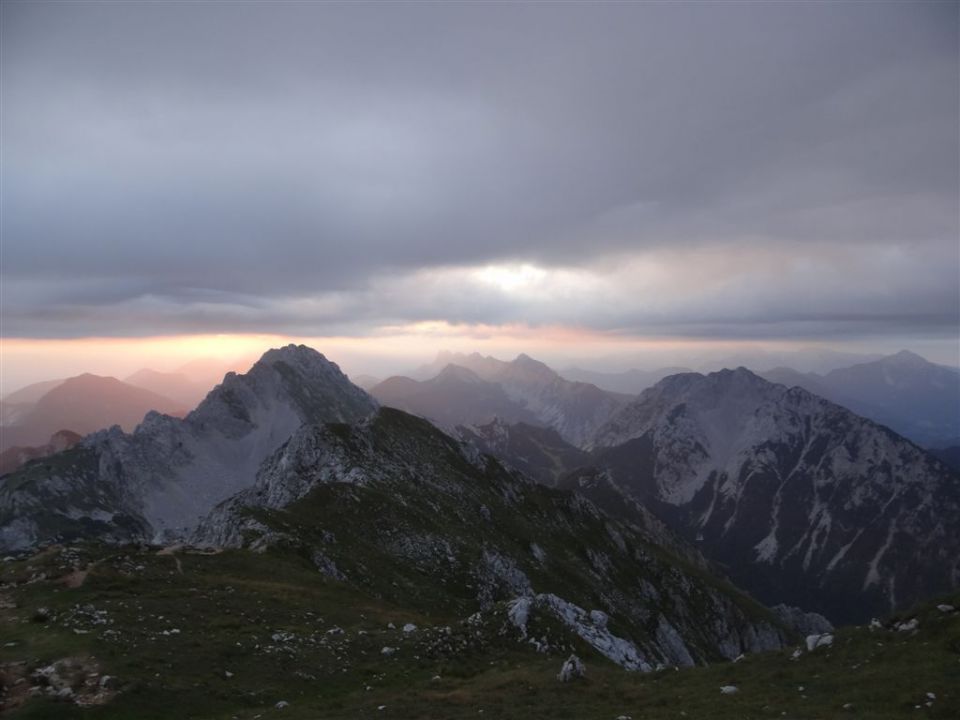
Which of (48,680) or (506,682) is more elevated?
(48,680)

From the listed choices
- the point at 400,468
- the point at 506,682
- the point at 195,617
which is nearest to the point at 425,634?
the point at 506,682

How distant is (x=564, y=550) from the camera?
128375 mm

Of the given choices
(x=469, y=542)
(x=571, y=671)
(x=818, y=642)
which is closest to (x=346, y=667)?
(x=571, y=671)

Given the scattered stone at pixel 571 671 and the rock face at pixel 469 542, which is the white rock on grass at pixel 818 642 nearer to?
the scattered stone at pixel 571 671

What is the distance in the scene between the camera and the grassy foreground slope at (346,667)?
2691 centimetres

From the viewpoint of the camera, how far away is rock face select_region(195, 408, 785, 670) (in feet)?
226

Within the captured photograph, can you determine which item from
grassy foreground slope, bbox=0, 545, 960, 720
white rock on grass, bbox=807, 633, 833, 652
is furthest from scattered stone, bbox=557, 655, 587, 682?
white rock on grass, bbox=807, 633, 833, 652

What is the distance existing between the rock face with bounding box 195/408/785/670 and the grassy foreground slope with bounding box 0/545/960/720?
922cm

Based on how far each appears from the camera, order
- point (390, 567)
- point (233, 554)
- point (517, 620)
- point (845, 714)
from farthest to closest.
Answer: point (390, 567) → point (233, 554) → point (517, 620) → point (845, 714)

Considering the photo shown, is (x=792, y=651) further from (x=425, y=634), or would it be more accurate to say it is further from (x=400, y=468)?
(x=400, y=468)

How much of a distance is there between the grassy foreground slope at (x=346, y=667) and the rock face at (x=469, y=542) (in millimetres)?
9223

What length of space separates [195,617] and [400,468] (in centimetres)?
7237

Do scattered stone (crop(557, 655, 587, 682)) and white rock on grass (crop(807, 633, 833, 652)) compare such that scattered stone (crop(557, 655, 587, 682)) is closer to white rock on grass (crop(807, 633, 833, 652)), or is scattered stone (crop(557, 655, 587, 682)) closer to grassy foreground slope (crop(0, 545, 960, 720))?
grassy foreground slope (crop(0, 545, 960, 720))

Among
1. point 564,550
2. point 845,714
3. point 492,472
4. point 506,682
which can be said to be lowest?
point 564,550
